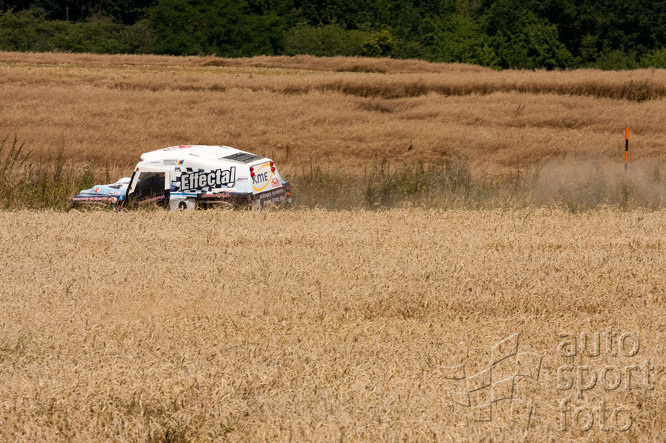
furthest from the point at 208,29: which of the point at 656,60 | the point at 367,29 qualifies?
the point at 656,60

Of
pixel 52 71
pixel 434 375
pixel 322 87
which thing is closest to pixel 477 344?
pixel 434 375

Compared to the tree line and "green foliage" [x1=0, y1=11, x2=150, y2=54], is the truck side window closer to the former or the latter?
the tree line

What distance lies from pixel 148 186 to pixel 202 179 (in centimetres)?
106

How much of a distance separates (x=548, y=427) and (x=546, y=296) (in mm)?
2619

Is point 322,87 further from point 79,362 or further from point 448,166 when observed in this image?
point 79,362

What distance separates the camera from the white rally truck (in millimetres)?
12805

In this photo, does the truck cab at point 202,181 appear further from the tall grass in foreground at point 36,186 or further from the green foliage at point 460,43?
the green foliage at point 460,43

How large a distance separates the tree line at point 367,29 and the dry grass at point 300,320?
51.1 metres

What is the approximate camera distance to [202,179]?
13.1 meters

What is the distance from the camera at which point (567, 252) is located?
807cm

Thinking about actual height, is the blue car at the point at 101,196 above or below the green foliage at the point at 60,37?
above
